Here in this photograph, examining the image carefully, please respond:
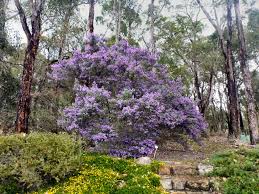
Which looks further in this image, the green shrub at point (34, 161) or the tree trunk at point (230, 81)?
the tree trunk at point (230, 81)

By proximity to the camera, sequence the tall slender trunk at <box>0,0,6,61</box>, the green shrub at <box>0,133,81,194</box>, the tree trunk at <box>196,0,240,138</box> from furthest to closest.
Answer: the tree trunk at <box>196,0,240,138</box>
the tall slender trunk at <box>0,0,6,61</box>
the green shrub at <box>0,133,81,194</box>

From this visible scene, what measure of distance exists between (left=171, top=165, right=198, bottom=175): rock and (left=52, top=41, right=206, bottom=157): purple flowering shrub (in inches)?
71.0

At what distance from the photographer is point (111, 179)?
8.76m

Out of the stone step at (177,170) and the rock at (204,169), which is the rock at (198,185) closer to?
the rock at (204,169)

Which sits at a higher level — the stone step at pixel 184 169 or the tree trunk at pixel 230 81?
the tree trunk at pixel 230 81

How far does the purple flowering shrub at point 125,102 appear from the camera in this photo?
12.1 meters

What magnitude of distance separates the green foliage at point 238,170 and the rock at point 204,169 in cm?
15

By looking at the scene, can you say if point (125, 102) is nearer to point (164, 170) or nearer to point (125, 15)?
point (164, 170)

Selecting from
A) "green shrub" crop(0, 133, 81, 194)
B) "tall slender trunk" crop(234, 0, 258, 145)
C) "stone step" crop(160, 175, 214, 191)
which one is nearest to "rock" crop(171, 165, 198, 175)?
"stone step" crop(160, 175, 214, 191)

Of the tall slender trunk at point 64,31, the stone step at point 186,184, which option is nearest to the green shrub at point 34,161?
the stone step at point 186,184

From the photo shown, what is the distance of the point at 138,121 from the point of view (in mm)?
12320

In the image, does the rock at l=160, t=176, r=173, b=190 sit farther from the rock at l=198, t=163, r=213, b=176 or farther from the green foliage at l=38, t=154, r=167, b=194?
the rock at l=198, t=163, r=213, b=176

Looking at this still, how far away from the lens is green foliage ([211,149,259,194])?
8.54 metres

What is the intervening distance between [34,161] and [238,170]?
4688 mm
